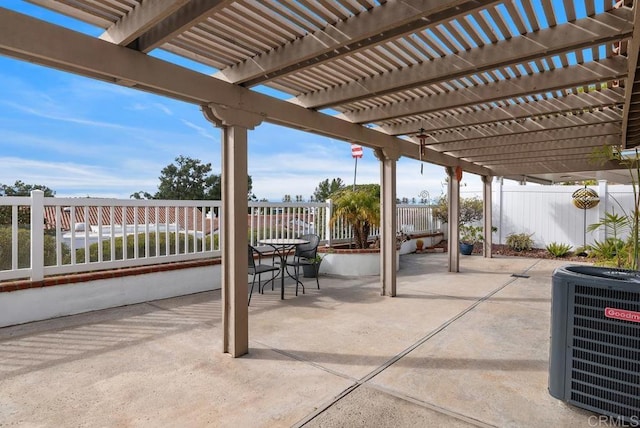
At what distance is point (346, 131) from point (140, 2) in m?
2.96

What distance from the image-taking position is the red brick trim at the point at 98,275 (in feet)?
13.8

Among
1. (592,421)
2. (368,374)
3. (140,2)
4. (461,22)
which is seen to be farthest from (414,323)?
(140,2)

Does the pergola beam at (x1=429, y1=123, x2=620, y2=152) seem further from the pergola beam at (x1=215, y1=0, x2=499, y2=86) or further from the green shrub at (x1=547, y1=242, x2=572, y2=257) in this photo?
the green shrub at (x1=547, y1=242, x2=572, y2=257)

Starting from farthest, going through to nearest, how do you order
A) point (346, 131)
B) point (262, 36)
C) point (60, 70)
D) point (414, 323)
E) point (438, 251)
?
1. point (438, 251)
2. point (346, 131)
3. point (414, 323)
4. point (262, 36)
5. point (60, 70)

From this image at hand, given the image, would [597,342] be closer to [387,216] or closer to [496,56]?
[496,56]

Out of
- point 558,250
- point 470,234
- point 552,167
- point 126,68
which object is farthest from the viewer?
point 470,234

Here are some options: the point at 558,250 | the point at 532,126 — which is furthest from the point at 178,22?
the point at 558,250

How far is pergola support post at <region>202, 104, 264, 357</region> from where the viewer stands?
3.43 meters

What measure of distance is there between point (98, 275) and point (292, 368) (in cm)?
323

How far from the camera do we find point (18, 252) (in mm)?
4453

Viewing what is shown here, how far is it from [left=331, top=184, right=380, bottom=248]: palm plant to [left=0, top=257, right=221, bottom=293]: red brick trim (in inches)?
114

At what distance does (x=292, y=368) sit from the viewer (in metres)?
3.16

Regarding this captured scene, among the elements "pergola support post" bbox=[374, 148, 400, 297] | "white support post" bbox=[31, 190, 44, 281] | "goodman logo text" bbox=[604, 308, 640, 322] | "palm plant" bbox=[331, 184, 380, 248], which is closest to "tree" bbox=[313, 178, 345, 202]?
"palm plant" bbox=[331, 184, 380, 248]

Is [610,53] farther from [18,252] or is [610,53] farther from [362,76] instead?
[18,252]
